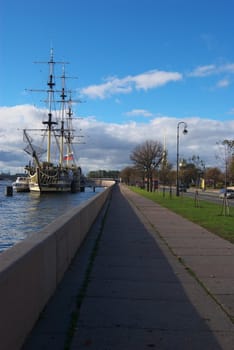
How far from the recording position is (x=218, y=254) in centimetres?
1123

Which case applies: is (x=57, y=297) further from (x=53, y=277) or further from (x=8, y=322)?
(x=8, y=322)

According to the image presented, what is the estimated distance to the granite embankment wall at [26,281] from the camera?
4.28 metres

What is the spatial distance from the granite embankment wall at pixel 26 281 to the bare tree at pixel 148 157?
77.7 metres

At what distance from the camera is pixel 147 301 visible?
6.74 metres

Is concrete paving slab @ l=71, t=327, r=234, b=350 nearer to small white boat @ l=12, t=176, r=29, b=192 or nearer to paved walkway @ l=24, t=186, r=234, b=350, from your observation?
paved walkway @ l=24, t=186, r=234, b=350

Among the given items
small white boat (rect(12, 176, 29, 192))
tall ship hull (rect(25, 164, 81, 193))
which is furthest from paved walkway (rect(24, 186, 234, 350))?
small white boat (rect(12, 176, 29, 192))

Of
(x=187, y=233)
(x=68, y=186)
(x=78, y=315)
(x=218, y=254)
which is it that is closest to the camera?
(x=78, y=315)

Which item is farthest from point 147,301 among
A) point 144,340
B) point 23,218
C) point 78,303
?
point 23,218

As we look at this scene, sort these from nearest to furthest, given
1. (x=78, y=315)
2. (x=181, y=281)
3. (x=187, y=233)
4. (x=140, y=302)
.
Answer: (x=78, y=315), (x=140, y=302), (x=181, y=281), (x=187, y=233)

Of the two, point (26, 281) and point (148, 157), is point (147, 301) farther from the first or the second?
point (148, 157)

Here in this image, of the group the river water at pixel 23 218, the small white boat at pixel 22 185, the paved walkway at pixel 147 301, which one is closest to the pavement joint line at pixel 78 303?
the paved walkway at pixel 147 301

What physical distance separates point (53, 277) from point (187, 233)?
9310mm

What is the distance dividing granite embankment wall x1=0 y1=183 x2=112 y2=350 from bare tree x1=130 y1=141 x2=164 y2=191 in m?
77.7

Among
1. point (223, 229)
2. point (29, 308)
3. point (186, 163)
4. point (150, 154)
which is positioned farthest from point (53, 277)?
point (186, 163)
